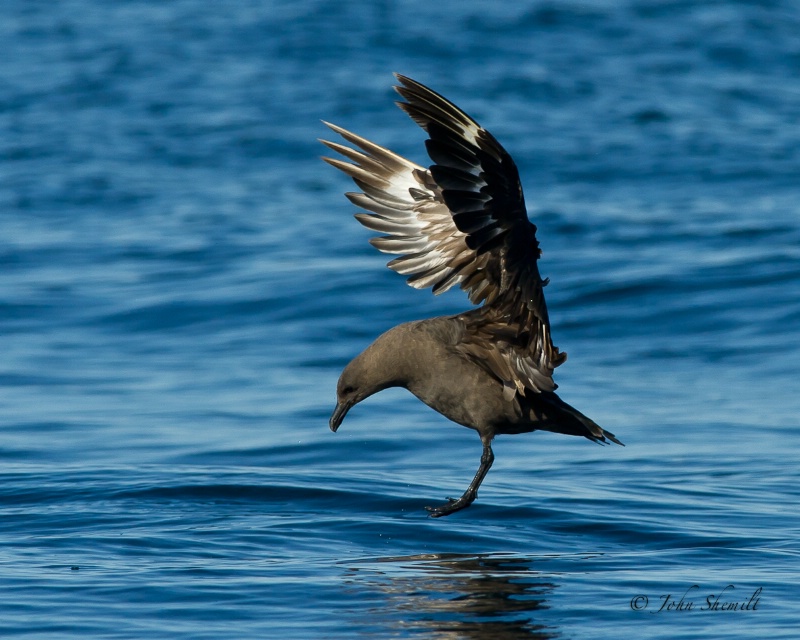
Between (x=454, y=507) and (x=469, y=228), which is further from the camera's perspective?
(x=454, y=507)

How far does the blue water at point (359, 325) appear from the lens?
19.5 feet

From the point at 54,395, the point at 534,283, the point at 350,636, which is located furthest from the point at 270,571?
the point at 54,395

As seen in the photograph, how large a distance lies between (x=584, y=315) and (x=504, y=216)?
6713mm

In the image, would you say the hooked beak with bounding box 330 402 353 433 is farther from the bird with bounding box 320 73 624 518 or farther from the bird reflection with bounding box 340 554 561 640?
the bird reflection with bounding box 340 554 561 640

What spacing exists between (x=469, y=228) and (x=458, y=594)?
1.60 metres

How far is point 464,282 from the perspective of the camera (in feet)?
21.9

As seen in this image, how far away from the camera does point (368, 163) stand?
7.30m

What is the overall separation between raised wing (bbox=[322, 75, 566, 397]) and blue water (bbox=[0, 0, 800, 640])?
1012 mm

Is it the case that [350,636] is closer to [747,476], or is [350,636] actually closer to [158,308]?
[747,476]
